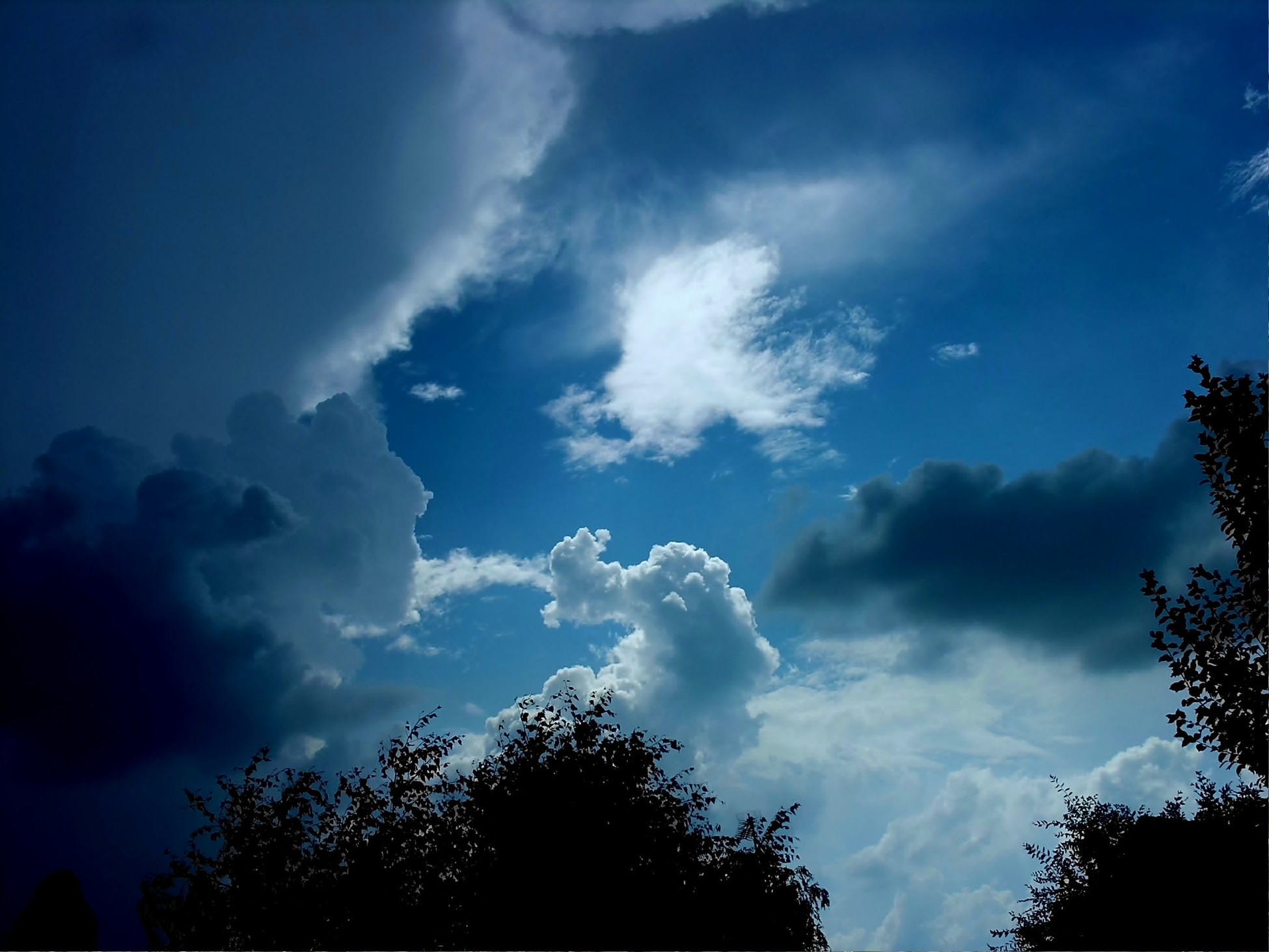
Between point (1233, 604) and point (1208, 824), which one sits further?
point (1208, 824)

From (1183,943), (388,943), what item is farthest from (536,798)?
(1183,943)

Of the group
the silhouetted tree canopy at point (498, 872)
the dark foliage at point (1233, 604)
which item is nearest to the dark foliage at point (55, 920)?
the silhouetted tree canopy at point (498, 872)

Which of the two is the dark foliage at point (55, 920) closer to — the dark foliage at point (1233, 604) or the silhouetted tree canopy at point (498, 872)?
the silhouetted tree canopy at point (498, 872)

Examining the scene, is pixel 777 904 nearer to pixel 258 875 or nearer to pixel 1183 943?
pixel 1183 943

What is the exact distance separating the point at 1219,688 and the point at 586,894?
73.5 ft

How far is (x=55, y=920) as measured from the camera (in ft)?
65.5

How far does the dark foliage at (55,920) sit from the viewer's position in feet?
64.6

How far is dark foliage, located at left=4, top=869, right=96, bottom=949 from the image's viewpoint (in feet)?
64.6

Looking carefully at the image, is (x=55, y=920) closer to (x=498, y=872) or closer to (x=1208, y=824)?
(x=498, y=872)

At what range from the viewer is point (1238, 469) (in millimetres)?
14977

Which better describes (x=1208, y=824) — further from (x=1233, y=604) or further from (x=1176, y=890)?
(x=1233, y=604)

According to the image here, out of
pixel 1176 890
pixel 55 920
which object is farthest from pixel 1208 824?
pixel 55 920

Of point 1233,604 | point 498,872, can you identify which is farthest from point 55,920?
point 1233,604

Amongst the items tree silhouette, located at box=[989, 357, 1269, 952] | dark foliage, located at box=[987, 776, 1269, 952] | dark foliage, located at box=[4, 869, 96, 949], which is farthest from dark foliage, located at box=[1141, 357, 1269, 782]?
dark foliage, located at box=[4, 869, 96, 949]
